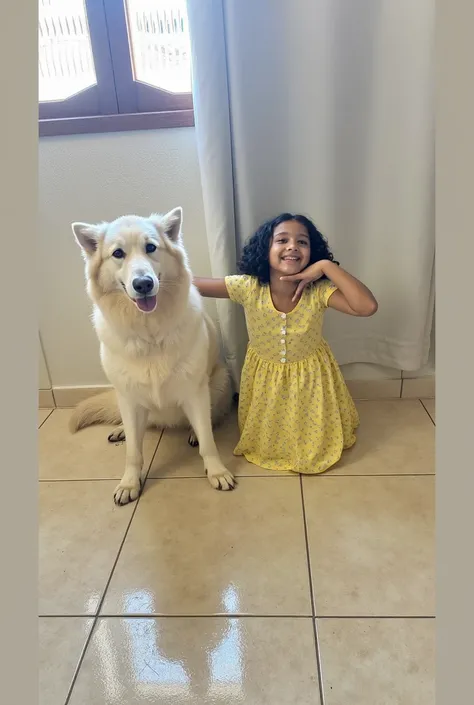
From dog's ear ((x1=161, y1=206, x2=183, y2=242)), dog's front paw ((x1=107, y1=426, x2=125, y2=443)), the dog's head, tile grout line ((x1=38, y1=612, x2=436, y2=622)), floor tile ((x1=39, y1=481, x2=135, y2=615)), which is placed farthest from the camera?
dog's front paw ((x1=107, y1=426, x2=125, y2=443))

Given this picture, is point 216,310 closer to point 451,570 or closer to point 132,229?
point 132,229

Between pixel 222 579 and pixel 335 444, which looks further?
pixel 335 444

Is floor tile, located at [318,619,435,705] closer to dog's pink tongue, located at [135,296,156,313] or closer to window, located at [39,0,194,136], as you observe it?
dog's pink tongue, located at [135,296,156,313]

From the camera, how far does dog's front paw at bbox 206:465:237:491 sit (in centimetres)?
159

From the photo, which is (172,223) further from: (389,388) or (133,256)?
(389,388)

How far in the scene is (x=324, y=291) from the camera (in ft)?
5.17

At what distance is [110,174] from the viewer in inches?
71.6

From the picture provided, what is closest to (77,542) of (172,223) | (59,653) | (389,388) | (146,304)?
(59,653)

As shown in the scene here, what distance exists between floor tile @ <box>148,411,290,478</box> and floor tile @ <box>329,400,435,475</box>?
0.29 m

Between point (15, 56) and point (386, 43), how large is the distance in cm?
161

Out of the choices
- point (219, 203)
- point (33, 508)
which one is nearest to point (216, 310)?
point (219, 203)

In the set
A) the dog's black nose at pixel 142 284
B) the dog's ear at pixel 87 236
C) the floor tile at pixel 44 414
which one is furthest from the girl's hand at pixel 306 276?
the floor tile at pixel 44 414

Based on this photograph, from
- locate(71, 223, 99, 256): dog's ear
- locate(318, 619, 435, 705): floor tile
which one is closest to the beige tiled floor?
locate(318, 619, 435, 705): floor tile

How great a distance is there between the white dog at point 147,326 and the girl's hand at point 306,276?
319mm
